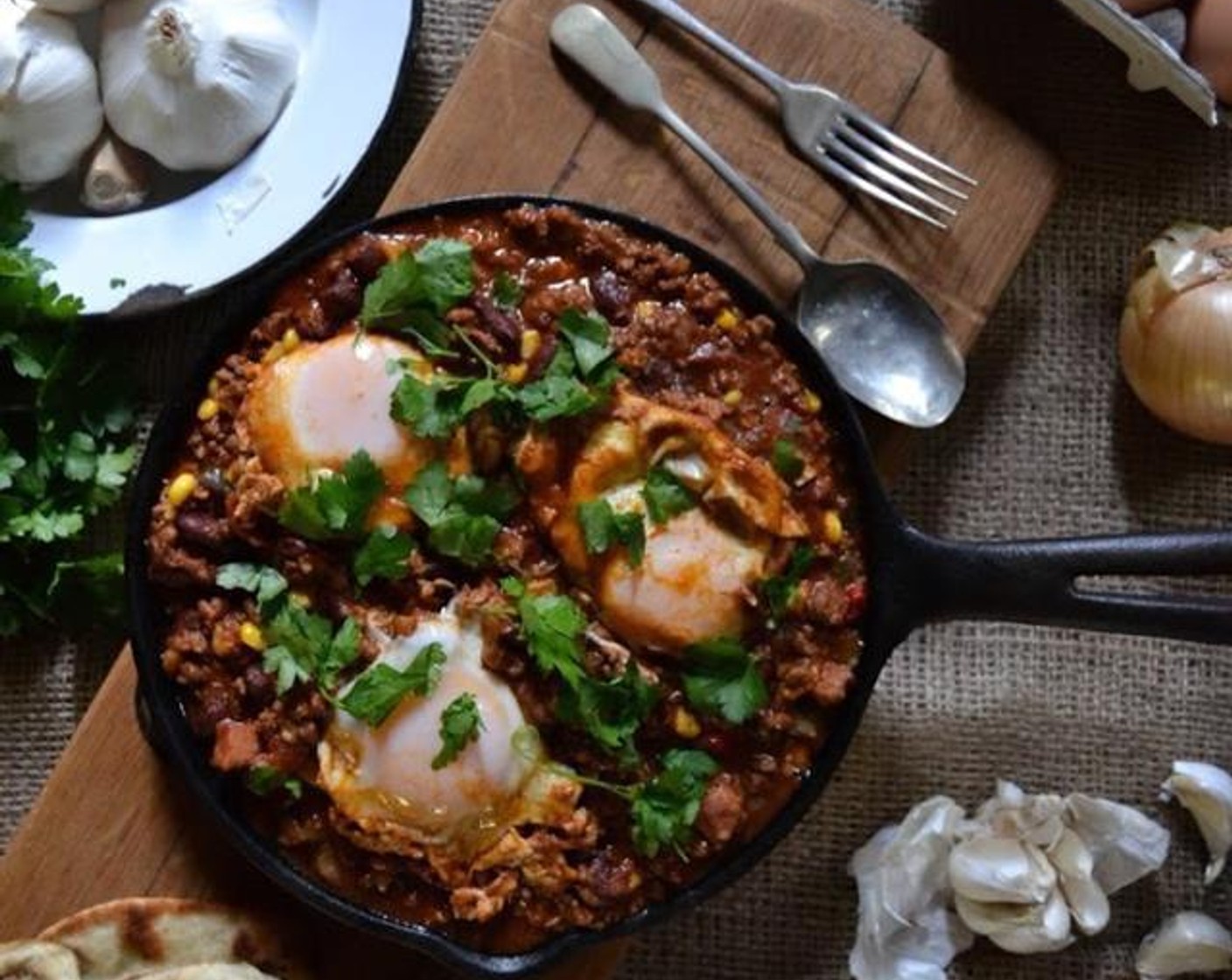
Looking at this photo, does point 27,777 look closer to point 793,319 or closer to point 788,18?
point 793,319

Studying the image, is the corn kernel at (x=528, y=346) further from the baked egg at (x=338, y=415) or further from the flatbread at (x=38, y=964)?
the flatbread at (x=38, y=964)

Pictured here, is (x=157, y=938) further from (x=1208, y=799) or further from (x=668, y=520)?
(x=1208, y=799)

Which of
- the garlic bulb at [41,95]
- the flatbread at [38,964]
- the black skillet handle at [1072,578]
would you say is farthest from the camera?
the garlic bulb at [41,95]

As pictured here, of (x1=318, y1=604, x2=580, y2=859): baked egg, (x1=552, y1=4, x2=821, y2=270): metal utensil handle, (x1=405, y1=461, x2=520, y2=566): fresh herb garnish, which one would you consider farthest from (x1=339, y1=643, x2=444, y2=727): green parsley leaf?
(x1=552, y1=4, x2=821, y2=270): metal utensil handle

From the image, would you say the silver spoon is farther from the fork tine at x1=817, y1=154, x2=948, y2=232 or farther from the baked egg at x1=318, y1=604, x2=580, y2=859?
the baked egg at x1=318, y1=604, x2=580, y2=859

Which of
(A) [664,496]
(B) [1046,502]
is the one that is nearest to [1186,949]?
(B) [1046,502]

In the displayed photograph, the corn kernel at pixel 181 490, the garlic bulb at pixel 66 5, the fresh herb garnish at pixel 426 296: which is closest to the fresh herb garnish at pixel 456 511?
the fresh herb garnish at pixel 426 296
